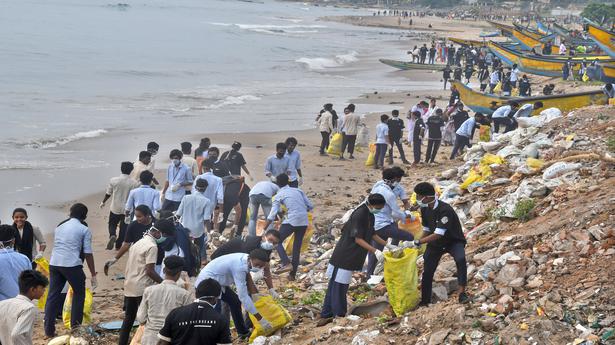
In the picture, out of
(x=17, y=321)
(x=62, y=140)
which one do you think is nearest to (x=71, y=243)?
(x=17, y=321)

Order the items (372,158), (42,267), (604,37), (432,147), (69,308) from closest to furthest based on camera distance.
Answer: (69,308) < (42,267) < (372,158) < (432,147) < (604,37)

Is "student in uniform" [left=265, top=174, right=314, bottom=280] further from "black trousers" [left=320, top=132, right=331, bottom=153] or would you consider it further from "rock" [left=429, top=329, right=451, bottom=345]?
"black trousers" [left=320, top=132, right=331, bottom=153]

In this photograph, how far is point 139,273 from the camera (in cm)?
816

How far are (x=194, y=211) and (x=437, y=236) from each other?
3.89 m

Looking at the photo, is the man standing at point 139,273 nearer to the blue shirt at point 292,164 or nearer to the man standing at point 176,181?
the man standing at point 176,181

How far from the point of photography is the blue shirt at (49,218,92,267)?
28.7 feet

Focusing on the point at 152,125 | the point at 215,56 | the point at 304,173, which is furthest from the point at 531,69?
the point at 215,56

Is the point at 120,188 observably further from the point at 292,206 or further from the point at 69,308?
the point at 69,308

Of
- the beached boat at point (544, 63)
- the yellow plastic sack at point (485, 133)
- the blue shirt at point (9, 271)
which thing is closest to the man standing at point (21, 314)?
the blue shirt at point (9, 271)

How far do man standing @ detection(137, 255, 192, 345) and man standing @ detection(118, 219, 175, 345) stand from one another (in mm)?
985

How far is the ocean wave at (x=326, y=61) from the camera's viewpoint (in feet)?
163

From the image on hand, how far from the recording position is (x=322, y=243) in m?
12.6

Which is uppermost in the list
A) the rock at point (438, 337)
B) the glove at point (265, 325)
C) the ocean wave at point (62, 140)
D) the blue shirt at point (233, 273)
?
the blue shirt at point (233, 273)

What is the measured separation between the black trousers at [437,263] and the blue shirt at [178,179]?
4.96 metres
